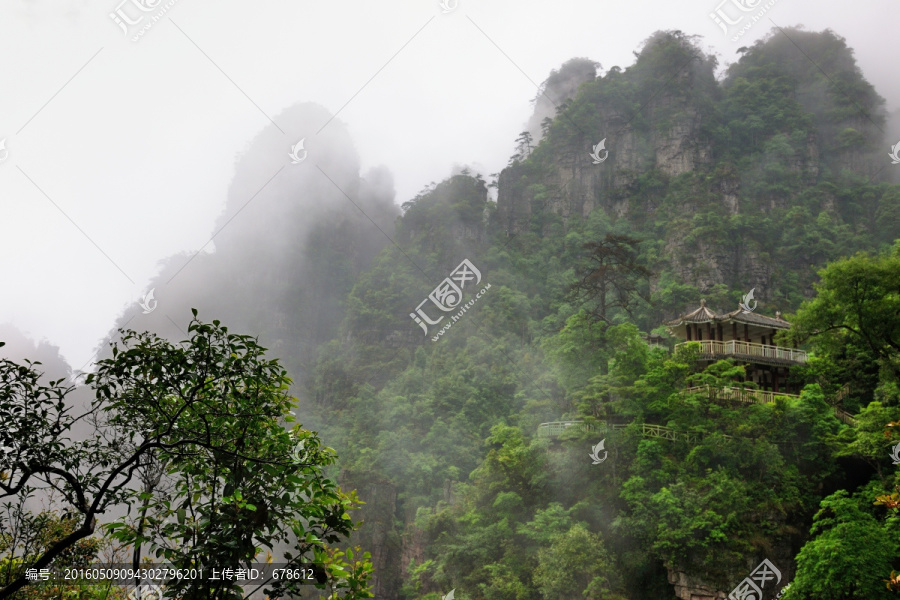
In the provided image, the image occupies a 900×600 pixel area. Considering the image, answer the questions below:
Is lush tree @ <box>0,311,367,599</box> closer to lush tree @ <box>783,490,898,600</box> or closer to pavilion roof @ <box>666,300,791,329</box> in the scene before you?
lush tree @ <box>783,490,898,600</box>

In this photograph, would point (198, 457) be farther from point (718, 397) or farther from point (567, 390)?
point (567, 390)

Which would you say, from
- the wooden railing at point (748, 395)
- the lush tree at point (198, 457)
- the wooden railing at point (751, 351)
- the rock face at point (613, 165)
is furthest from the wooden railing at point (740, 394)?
the rock face at point (613, 165)

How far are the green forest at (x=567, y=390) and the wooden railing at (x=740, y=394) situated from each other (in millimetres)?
124

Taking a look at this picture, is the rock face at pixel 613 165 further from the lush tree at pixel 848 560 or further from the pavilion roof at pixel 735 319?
the lush tree at pixel 848 560

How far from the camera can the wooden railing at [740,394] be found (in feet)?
56.2

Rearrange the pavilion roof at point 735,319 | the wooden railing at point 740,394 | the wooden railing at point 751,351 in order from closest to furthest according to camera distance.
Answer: the wooden railing at point 740,394 → the wooden railing at point 751,351 → the pavilion roof at point 735,319

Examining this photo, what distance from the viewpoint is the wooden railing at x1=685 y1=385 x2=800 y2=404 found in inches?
675

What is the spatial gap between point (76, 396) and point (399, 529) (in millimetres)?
25300

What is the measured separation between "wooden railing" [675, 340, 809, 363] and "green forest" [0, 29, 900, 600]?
1.24ft

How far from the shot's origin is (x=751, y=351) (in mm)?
18609

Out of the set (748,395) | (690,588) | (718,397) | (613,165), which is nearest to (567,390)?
(718,397)

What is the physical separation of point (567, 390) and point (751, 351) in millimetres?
5202

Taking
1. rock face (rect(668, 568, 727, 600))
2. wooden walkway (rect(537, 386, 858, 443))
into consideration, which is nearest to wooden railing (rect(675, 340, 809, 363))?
wooden walkway (rect(537, 386, 858, 443))

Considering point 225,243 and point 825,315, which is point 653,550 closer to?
point 825,315
